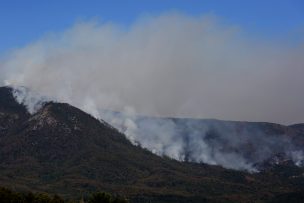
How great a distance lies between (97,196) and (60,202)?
56.4 ft

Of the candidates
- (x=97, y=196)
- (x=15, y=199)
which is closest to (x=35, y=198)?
(x=15, y=199)

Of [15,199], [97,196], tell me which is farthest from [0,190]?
[97,196]

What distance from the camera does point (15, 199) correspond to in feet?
620

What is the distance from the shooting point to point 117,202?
182 m

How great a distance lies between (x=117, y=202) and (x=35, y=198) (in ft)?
93.0

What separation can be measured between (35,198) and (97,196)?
2385 cm

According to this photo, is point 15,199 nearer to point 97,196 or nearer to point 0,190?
point 0,190

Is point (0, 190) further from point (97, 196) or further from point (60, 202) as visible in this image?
point (97, 196)

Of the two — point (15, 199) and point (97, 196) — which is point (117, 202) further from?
point (15, 199)

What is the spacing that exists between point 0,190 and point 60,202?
2208 cm

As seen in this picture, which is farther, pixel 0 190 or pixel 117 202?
pixel 0 190

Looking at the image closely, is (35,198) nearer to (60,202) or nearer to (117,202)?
(60,202)

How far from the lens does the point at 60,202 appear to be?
628 feet

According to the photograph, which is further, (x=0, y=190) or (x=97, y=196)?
(x=0, y=190)
